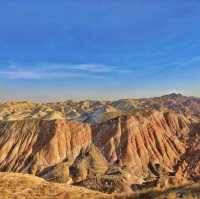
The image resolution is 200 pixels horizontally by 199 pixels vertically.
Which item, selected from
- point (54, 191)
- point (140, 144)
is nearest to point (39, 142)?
point (140, 144)

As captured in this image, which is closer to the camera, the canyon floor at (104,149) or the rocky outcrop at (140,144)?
the canyon floor at (104,149)

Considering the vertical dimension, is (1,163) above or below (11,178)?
below

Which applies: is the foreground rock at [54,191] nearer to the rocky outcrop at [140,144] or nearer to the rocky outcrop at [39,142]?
the rocky outcrop at [140,144]

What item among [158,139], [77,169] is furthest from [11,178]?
[158,139]

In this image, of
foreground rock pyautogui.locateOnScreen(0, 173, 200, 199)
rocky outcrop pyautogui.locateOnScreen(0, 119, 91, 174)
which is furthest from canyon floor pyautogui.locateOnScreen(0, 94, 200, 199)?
foreground rock pyautogui.locateOnScreen(0, 173, 200, 199)

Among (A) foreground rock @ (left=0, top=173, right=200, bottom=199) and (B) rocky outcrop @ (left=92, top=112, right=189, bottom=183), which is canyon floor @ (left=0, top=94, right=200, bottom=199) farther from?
(A) foreground rock @ (left=0, top=173, right=200, bottom=199)

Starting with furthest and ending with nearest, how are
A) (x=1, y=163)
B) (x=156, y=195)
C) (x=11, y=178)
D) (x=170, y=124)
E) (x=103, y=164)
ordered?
(x=170, y=124) → (x=1, y=163) → (x=103, y=164) → (x=11, y=178) → (x=156, y=195)

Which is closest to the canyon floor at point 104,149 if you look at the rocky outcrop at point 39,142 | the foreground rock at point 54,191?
the rocky outcrop at point 39,142

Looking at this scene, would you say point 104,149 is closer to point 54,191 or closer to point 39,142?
point 39,142

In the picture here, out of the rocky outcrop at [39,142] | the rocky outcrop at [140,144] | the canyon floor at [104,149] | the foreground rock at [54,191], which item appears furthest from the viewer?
the rocky outcrop at [140,144]

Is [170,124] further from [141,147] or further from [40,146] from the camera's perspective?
[40,146]

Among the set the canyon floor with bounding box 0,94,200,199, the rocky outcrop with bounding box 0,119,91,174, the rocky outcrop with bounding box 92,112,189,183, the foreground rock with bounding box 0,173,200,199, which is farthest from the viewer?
the rocky outcrop with bounding box 92,112,189,183
